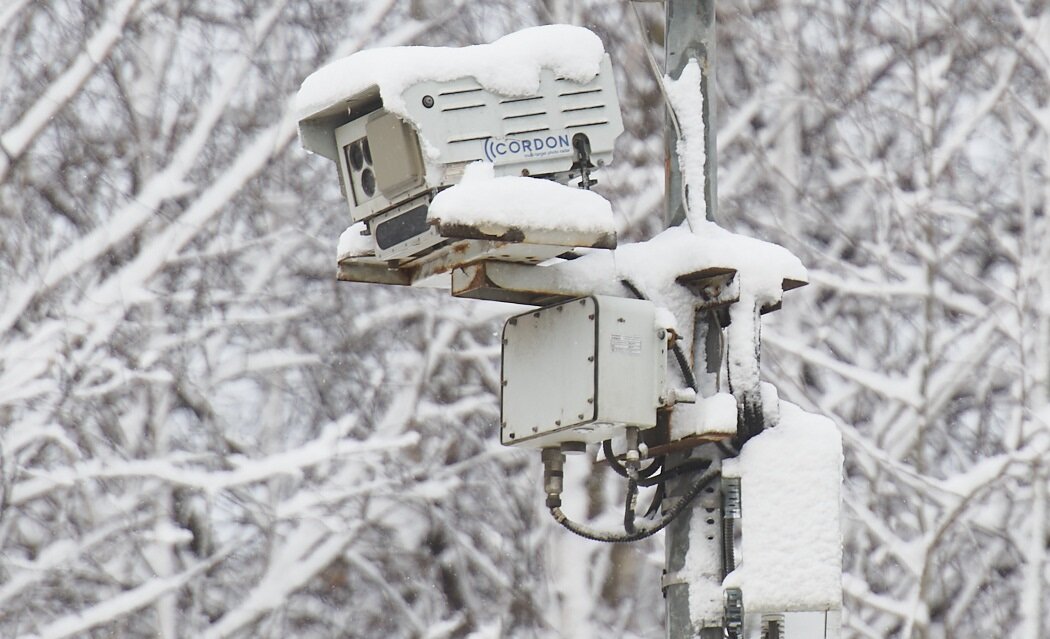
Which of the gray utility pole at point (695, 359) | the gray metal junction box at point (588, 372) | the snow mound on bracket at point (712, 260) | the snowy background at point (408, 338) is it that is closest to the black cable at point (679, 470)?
the gray utility pole at point (695, 359)

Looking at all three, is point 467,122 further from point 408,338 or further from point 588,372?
point 408,338

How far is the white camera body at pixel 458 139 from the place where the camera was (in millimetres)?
5211

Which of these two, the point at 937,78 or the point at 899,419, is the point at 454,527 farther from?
the point at 937,78

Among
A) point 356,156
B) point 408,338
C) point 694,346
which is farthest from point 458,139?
point 408,338

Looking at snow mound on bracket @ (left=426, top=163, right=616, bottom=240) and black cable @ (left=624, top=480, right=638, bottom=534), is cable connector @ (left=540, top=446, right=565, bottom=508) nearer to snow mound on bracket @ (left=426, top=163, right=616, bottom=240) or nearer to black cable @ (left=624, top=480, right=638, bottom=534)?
black cable @ (left=624, top=480, right=638, bottom=534)

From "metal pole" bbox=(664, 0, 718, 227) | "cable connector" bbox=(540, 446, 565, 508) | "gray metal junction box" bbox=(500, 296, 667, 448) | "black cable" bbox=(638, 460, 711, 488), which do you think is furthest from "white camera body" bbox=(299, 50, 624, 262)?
"black cable" bbox=(638, 460, 711, 488)

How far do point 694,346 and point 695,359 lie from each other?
36 millimetres

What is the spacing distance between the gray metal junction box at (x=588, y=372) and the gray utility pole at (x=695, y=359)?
20 cm

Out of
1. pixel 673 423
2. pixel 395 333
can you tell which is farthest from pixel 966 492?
pixel 673 423

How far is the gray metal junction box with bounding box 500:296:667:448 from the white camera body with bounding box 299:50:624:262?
1.24 feet

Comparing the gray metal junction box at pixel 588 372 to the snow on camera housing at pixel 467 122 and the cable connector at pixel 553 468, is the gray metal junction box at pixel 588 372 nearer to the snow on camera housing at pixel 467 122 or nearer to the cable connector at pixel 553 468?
the cable connector at pixel 553 468

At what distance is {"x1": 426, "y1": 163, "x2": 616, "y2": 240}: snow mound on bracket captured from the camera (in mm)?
4938

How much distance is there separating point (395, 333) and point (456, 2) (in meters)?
2.47

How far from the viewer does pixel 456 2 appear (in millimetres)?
14680
